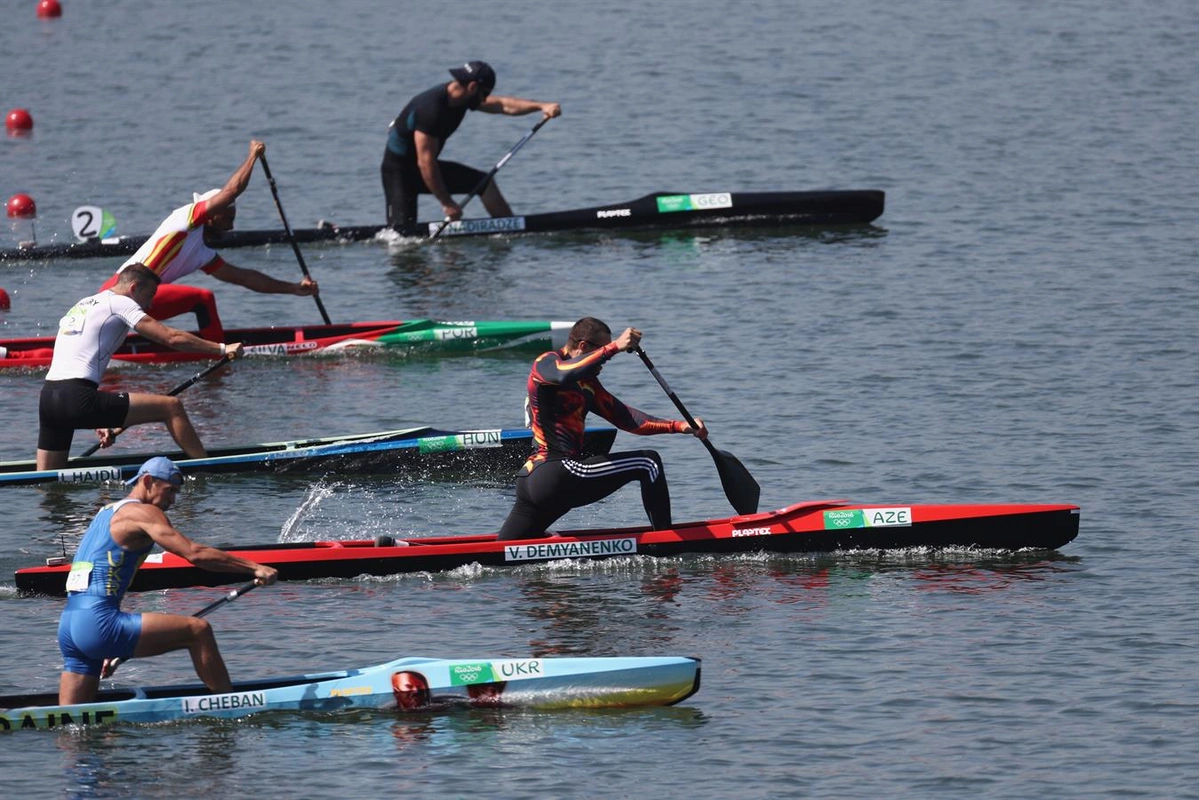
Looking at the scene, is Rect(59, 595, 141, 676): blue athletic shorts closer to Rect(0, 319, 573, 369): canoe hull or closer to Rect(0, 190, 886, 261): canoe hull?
Rect(0, 319, 573, 369): canoe hull

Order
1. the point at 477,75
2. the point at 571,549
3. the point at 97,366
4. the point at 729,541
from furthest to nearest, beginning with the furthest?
the point at 477,75, the point at 97,366, the point at 729,541, the point at 571,549

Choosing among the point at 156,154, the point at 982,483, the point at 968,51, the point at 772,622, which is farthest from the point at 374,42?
the point at 772,622

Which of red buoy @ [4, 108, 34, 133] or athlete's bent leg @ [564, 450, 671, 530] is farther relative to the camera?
red buoy @ [4, 108, 34, 133]

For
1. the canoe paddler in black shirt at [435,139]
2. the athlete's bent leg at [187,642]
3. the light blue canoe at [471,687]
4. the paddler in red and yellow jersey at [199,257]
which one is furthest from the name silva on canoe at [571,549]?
the canoe paddler in black shirt at [435,139]

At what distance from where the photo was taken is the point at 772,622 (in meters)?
13.3

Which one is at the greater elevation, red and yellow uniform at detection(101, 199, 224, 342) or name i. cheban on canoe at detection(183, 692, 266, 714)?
red and yellow uniform at detection(101, 199, 224, 342)

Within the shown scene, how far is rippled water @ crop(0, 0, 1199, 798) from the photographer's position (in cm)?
1151

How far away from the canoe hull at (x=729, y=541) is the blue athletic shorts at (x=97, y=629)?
2791 millimetres

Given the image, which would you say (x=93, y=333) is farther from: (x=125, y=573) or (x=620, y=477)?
(x=125, y=573)

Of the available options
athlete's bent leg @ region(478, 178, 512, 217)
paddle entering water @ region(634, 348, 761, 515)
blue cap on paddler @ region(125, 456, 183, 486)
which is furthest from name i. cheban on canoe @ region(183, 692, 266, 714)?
athlete's bent leg @ region(478, 178, 512, 217)

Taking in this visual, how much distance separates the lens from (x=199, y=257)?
60.4ft

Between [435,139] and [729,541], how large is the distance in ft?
35.6

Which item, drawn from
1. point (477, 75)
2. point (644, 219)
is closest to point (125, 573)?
point (477, 75)

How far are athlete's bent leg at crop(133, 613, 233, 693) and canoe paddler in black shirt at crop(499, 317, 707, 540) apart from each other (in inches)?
123
